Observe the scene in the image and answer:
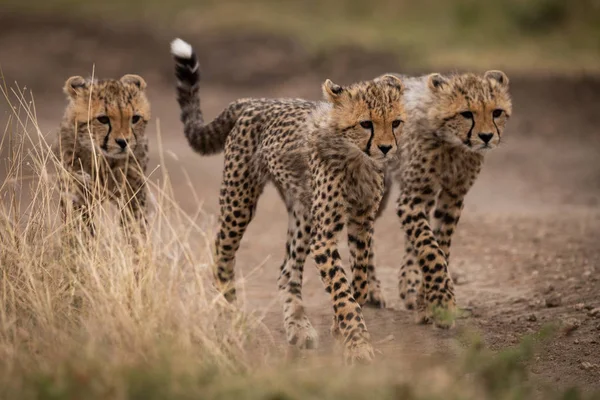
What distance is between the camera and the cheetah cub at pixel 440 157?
559 centimetres

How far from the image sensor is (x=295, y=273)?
229 inches

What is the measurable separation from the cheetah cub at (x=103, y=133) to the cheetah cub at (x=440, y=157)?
149 centimetres

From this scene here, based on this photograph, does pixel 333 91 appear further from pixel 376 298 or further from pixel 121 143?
pixel 376 298

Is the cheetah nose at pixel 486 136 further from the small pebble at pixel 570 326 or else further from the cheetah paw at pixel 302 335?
the cheetah paw at pixel 302 335

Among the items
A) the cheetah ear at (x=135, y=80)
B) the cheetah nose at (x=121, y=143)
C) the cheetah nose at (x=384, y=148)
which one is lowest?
the cheetah nose at (x=121, y=143)

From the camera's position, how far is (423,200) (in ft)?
19.1

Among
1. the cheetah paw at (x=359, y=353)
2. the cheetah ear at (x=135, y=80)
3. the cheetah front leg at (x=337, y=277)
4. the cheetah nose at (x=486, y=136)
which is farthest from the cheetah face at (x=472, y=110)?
the cheetah ear at (x=135, y=80)

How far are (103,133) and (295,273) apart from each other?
1.30 meters

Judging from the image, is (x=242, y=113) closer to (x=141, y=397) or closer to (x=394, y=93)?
(x=394, y=93)

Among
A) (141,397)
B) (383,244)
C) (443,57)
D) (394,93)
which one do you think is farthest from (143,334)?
(443,57)

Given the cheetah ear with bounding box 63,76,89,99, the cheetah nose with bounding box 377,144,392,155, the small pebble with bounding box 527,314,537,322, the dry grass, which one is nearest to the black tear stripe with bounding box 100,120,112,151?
the cheetah ear with bounding box 63,76,89,99

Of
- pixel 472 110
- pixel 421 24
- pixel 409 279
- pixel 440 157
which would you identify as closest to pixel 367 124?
pixel 472 110

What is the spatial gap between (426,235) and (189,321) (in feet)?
6.43

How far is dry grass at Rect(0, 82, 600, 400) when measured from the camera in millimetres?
3527
